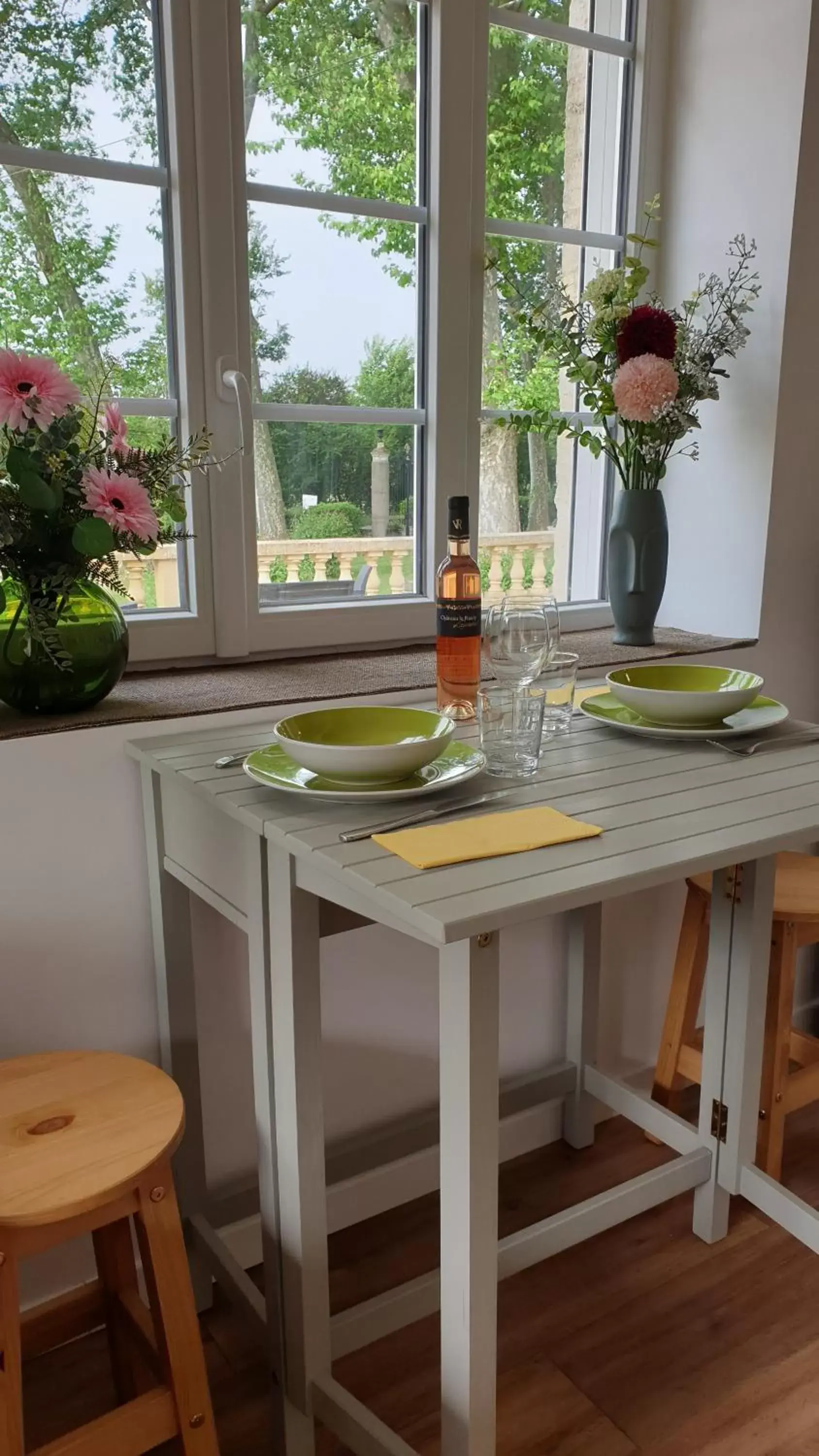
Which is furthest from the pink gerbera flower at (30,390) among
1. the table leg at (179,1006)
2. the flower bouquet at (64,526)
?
the table leg at (179,1006)

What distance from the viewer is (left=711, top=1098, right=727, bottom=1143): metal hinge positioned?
1.64 metres

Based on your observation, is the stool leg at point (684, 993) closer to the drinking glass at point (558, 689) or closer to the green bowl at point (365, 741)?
the drinking glass at point (558, 689)

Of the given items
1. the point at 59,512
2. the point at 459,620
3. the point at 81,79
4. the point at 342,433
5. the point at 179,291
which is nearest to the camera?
the point at 59,512

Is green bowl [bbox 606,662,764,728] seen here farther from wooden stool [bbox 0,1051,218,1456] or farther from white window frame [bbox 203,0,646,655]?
wooden stool [bbox 0,1051,218,1456]

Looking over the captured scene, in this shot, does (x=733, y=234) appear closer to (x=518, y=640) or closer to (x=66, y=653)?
(x=518, y=640)

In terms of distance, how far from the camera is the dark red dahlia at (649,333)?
1.74m

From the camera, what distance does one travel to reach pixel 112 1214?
101 cm

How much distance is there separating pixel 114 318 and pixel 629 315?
83 cm

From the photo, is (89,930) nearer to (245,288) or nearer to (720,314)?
(245,288)

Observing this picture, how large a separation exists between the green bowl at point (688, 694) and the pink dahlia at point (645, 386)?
490 mm

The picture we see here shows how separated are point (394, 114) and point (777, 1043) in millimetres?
1664

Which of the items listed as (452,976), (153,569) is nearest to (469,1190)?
(452,976)

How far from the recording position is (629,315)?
1771mm

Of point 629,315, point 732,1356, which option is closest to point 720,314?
point 629,315
